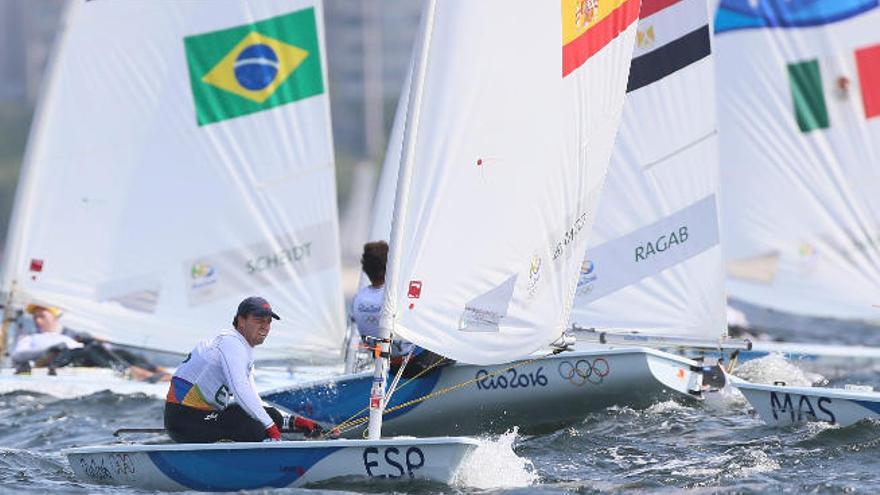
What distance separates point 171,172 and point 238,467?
5.57 meters

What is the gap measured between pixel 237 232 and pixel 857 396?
5485 millimetres

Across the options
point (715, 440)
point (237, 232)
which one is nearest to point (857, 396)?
point (715, 440)

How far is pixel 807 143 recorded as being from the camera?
52.5 feet

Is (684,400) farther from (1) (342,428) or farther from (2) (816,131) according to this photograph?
(2) (816,131)

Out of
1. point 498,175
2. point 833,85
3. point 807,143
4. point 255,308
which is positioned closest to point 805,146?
point 807,143

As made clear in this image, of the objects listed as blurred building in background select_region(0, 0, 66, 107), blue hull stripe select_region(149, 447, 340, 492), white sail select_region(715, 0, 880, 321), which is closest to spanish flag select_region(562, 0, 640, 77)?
blue hull stripe select_region(149, 447, 340, 492)

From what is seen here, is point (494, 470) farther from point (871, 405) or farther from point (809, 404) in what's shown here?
point (871, 405)

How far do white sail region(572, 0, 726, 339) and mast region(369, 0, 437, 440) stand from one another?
406 centimetres

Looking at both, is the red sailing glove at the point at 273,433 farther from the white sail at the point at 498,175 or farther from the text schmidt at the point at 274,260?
the text schmidt at the point at 274,260

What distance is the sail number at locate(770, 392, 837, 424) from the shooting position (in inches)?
400

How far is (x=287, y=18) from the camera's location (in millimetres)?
13664

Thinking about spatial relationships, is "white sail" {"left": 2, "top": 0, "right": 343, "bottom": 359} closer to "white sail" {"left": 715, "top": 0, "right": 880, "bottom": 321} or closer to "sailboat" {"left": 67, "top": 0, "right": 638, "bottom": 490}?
"white sail" {"left": 715, "top": 0, "right": 880, "bottom": 321}

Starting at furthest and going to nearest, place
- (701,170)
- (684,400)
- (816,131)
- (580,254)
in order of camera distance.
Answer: (816,131), (701,170), (684,400), (580,254)

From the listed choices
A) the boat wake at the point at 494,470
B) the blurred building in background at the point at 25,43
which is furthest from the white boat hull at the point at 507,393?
the blurred building in background at the point at 25,43
